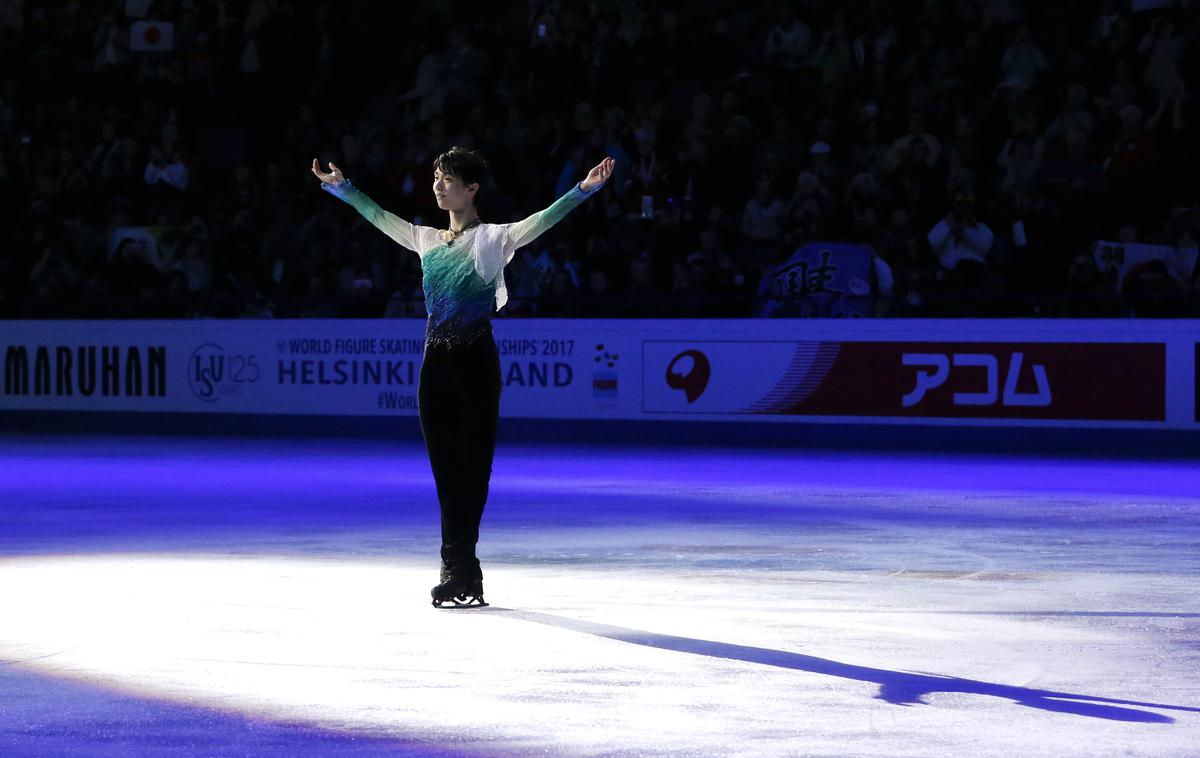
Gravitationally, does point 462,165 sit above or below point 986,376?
above

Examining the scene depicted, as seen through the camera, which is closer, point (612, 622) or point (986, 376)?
point (612, 622)

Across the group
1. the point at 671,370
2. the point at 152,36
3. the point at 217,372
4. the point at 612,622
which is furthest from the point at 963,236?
the point at 152,36

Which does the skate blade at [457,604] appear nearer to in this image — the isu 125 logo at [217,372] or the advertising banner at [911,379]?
the advertising banner at [911,379]

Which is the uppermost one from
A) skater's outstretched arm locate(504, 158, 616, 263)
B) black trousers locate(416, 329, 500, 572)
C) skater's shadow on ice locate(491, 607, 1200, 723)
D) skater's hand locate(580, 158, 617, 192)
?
skater's hand locate(580, 158, 617, 192)

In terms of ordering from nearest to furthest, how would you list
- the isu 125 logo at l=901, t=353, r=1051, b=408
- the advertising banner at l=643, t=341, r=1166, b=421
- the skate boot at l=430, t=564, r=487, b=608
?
the skate boot at l=430, t=564, r=487, b=608
the advertising banner at l=643, t=341, r=1166, b=421
the isu 125 logo at l=901, t=353, r=1051, b=408

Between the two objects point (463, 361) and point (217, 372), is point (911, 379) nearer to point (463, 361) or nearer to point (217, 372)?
point (217, 372)

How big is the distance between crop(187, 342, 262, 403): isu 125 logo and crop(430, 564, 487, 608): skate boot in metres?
14.5

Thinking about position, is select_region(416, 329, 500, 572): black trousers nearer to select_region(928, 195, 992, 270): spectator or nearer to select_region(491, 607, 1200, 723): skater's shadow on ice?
select_region(491, 607, 1200, 723): skater's shadow on ice

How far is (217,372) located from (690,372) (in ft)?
19.6

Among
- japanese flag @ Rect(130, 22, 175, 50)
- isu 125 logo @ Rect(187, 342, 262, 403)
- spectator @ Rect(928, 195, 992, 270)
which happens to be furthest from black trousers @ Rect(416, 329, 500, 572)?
japanese flag @ Rect(130, 22, 175, 50)

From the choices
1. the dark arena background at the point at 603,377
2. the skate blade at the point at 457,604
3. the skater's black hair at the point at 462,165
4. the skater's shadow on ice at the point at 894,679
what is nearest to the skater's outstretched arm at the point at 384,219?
the dark arena background at the point at 603,377

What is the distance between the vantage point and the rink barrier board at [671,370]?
18.8 m

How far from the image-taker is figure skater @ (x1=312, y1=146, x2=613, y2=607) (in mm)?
8242

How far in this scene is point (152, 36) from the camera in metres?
28.0
